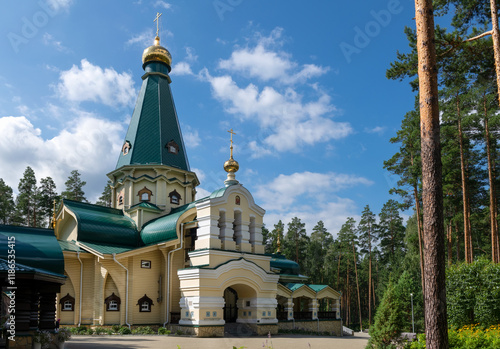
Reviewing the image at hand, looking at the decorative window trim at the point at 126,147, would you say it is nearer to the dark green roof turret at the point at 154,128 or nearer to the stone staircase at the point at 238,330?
the dark green roof turret at the point at 154,128

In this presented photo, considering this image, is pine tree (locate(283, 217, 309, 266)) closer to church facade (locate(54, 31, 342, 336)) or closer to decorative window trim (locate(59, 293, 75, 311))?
church facade (locate(54, 31, 342, 336))

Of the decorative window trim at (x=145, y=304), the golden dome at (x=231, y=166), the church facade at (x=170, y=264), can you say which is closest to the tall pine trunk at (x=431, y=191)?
the church facade at (x=170, y=264)

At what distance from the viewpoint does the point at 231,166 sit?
847 inches

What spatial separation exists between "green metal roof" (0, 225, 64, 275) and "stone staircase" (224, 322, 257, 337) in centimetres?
907

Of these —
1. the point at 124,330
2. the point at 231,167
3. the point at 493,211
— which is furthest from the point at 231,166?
the point at 493,211

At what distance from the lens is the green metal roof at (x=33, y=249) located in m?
11.0

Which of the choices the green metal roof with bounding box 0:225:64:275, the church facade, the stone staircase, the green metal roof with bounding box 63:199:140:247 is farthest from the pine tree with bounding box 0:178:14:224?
the green metal roof with bounding box 0:225:64:275

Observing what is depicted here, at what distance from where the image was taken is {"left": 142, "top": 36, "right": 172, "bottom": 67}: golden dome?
2672 cm

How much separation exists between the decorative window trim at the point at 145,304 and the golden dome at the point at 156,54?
14.6 metres

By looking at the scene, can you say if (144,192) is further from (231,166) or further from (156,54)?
(156,54)

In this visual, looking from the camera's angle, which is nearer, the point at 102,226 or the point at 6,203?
the point at 102,226

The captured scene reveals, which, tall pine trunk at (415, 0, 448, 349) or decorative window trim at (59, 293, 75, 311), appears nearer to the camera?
tall pine trunk at (415, 0, 448, 349)

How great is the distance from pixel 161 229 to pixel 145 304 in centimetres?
347

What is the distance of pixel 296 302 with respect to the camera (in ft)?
84.1
